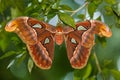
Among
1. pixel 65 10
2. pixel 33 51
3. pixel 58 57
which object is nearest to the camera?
pixel 33 51

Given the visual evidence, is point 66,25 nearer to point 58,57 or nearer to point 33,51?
point 33,51

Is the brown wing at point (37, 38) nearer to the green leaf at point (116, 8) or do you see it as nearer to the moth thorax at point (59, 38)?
the moth thorax at point (59, 38)

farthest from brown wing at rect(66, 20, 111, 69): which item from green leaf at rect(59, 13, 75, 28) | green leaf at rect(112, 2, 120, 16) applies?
green leaf at rect(112, 2, 120, 16)

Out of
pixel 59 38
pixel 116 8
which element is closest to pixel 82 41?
pixel 59 38

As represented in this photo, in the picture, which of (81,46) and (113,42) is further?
(113,42)

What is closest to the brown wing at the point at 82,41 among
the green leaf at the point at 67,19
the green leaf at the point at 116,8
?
the green leaf at the point at 67,19

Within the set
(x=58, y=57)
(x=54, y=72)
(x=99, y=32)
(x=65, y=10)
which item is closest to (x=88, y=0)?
(x=65, y=10)
